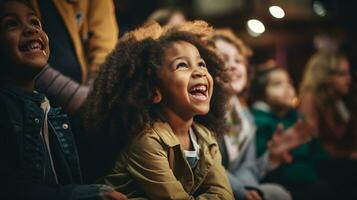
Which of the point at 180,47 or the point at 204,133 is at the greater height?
the point at 180,47

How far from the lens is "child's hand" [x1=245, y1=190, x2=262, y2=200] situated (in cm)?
214

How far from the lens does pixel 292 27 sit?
470 centimetres

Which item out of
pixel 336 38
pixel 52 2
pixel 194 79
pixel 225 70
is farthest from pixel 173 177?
pixel 336 38

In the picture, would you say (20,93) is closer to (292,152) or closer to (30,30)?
(30,30)

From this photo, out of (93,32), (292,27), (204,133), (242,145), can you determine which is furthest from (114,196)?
(292,27)

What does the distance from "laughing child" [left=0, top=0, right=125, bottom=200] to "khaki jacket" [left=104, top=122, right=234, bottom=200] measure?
0.07m

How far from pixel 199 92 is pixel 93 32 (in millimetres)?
595

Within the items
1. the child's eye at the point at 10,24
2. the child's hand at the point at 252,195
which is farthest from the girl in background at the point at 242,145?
the child's eye at the point at 10,24

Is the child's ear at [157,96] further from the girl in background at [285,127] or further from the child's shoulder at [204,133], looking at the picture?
the girl in background at [285,127]

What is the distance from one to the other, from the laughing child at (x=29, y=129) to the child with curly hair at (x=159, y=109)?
0.46ft

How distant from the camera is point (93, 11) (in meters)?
2.04

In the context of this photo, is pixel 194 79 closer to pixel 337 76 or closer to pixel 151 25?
pixel 151 25

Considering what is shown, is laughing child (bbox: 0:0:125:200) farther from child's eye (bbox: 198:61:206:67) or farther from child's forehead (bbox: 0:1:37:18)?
child's eye (bbox: 198:61:206:67)

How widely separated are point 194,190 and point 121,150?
→ 10.8 inches
